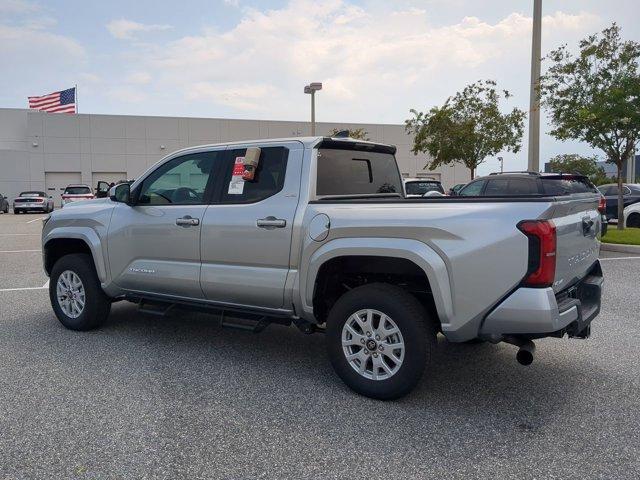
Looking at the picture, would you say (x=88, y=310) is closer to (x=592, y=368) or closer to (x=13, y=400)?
(x=13, y=400)

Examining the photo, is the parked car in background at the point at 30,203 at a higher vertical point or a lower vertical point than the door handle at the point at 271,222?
lower

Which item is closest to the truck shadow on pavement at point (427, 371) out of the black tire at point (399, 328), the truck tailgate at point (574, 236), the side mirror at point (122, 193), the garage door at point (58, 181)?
the black tire at point (399, 328)

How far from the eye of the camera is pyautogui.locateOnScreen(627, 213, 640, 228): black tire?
16439mm

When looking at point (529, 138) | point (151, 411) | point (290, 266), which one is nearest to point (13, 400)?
point (151, 411)

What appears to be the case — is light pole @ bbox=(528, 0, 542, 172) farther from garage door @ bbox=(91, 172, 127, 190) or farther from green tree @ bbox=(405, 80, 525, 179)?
garage door @ bbox=(91, 172, 127, 190)

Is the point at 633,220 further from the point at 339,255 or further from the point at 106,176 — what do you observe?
the point at 106,176

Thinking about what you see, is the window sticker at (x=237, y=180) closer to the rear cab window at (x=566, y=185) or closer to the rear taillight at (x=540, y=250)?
the rear taillight at (x=540, y=250)

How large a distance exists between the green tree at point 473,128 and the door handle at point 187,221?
2379 centimetres

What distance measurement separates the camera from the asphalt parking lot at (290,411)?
3.18 metres

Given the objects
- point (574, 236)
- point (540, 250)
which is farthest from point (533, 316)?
point (574, 236)

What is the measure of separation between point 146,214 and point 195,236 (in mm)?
742

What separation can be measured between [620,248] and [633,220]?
16.4ft

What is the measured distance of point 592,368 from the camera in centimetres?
475

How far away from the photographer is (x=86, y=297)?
5.96m
